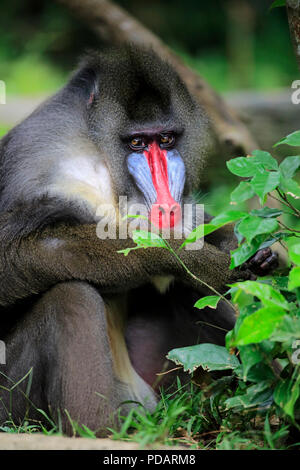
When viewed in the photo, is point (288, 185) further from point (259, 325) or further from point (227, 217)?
point (259, 325)

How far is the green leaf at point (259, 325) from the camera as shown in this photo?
2396 millimetres

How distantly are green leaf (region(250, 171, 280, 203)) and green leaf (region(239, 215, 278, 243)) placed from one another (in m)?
0.08

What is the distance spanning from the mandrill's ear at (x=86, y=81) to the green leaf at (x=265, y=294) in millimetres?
1781

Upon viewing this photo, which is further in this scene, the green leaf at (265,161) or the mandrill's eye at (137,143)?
the mandrill's eye at (137,143)

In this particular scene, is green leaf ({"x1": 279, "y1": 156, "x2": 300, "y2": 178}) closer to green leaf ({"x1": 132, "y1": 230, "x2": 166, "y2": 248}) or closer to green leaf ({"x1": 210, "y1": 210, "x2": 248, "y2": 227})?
green leaf ({"x1": 210, "y1": 210, "x2": 248, "y2": 227})

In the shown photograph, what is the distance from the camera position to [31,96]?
880cm

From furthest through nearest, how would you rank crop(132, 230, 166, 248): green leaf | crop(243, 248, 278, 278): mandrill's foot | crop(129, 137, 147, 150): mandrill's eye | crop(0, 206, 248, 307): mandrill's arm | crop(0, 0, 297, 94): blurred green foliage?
crop(0, 0, 297, 94): blurred green foliage
crop(129, 137, 147, 150): mandrill's eye
crop(243, 248, 278, 278): mandrill's foot
crop(0, 206, 248, 307): mandrill's arm
crop(132, 230, 166, 248): green leaf

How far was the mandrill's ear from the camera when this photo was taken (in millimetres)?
3883

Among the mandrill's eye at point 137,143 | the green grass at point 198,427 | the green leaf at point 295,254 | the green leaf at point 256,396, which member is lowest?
the green grass at point 198,427

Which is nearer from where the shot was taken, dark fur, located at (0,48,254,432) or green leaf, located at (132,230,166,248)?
green leaf, located at (132,230,166,248)

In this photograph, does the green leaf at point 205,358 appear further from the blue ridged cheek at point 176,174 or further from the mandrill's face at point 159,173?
the blue ridged cheek at point 176,174

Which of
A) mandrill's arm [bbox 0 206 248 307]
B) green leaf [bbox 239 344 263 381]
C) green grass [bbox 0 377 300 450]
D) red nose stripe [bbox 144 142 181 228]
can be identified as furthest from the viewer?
red nose stripe [bbox 144 142 181 228]

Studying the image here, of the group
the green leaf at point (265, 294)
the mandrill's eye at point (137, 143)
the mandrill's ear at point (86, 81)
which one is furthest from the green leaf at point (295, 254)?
the mandrill's ear at point (86, 81)

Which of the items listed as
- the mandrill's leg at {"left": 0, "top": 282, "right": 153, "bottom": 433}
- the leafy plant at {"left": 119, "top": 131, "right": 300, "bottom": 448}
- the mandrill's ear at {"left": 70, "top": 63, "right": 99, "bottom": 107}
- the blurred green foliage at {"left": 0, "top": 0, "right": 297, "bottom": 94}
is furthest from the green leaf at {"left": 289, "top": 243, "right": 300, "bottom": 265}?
the blurred green foliage at {"left": 0, "top": 0, "right": 297, "bottom": 94}
